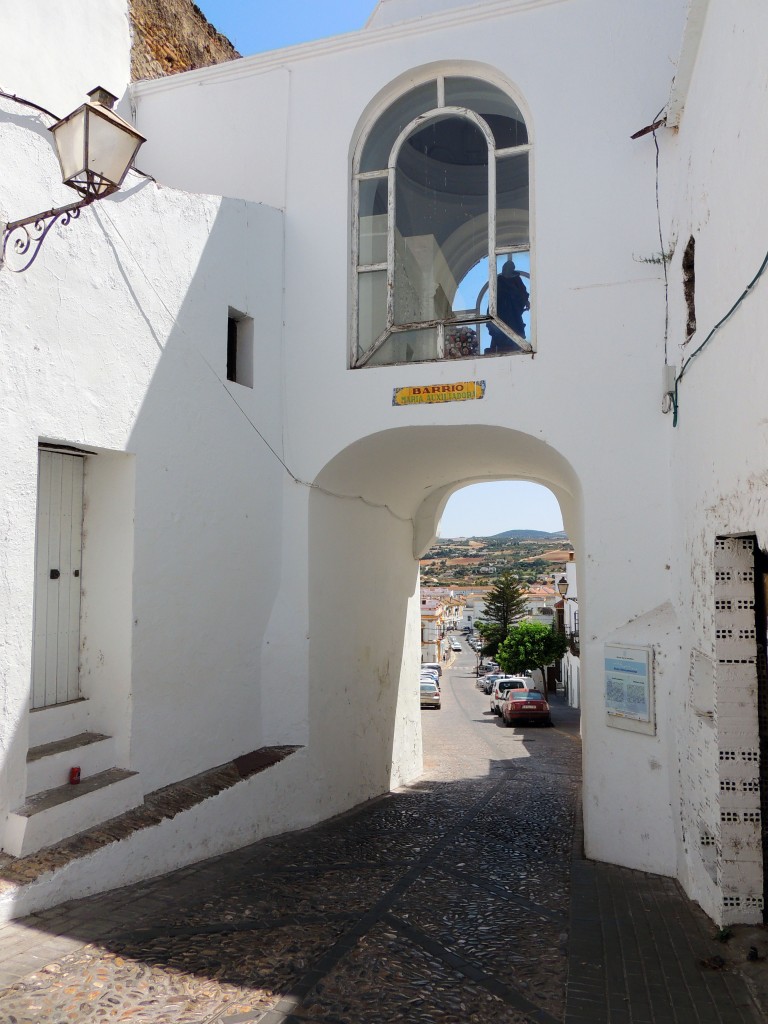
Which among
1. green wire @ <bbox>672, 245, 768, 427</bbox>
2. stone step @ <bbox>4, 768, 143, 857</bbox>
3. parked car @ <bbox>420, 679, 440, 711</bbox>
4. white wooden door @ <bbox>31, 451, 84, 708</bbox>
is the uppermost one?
green wire @ <bbox>672, 245, 768, 427</bbox>

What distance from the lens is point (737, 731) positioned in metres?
4.72

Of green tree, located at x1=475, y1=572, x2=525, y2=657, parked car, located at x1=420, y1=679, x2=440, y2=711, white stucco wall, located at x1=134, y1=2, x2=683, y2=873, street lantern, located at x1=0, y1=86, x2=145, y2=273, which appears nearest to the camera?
street lantern, located at x1=0, y1=86, x2=145, y2=273

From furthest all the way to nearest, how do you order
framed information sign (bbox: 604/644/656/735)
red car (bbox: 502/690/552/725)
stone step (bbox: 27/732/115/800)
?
red car (bbox: 502/690/552/725)
framed information sign (bbox: 604/644/656/735)
stone step (bbox: 27/732/115/800)

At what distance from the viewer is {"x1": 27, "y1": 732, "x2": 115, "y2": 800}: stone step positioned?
500 cm

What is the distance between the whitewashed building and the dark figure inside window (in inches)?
1.4

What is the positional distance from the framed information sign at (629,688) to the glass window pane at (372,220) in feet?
14.1

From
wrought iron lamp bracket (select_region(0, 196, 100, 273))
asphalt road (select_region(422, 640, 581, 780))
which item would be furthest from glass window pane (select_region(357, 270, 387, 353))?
asphalt road (select_region(422, 640, 581, 780))

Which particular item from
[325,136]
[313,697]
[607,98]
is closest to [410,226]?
[325,136]

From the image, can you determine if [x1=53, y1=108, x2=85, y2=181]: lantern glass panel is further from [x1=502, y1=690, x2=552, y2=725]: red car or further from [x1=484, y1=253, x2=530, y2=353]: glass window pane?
[x1=502, y1=690, x2=552, y2=725]: red car

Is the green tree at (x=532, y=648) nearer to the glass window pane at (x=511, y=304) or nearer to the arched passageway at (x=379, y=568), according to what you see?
the arched passageway at (x=379, y=568)

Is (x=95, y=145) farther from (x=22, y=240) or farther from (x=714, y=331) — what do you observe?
(x=714, y=331)

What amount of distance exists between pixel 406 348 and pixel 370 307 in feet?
1.87

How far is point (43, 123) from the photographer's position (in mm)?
5016

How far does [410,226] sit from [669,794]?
18.5ft
